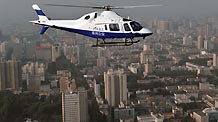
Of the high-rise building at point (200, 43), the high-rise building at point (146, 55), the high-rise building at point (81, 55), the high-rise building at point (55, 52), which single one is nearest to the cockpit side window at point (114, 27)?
the high-rise building at point (81, 55)

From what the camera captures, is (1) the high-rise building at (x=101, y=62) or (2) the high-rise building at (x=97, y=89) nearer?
(2) the high-rise building at (x=97, y=89)

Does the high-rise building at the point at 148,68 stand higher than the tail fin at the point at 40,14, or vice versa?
the tail fin at the point at 40,14

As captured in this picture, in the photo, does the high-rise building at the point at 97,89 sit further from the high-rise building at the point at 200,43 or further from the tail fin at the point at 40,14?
the high-rise building at the point at 200,43

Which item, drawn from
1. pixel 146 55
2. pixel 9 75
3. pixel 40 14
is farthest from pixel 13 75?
pixel 40 14

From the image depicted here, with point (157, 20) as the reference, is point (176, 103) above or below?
below

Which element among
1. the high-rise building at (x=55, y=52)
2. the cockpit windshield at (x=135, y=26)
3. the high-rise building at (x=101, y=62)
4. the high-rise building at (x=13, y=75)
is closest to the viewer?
the cockpit windshield at (x=135, y=26)

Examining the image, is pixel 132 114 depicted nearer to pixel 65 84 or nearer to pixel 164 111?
pixel 164 111

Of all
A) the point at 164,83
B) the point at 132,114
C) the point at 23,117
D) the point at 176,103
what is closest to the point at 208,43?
the point at 164,83
